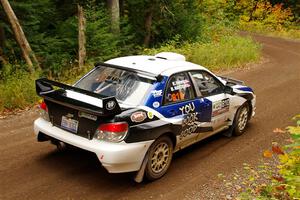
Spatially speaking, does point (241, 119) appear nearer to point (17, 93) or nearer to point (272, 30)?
point (17, 93)

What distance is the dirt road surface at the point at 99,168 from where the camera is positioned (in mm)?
5730

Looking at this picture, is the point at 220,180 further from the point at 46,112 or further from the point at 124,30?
the point at 124,30

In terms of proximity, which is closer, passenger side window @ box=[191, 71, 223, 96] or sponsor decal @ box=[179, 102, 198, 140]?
sponsor decal @ box=[179, 102, 198, 140]

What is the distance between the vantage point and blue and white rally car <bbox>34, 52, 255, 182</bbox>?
18.0 ft

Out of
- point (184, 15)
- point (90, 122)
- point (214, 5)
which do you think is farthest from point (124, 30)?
point (90, 122)

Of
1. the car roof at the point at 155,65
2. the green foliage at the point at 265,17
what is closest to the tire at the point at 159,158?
the car roof at the point at 155,65

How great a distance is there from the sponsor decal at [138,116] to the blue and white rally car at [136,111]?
0.01 m

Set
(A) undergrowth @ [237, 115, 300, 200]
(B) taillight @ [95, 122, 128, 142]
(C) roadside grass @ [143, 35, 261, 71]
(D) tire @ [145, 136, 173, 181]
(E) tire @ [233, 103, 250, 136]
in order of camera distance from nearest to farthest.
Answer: (A) undergrowth @ [237, 115, 300, 200]
(B) taillight @ [95, 122, 128, 142]
(D) tire @ [145, 136, 173, 181]
(E) tire @ [233, 103, 250, 136]
(C) roadside grass @ [143, 35, 261, 71]

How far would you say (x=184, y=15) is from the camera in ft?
68.1

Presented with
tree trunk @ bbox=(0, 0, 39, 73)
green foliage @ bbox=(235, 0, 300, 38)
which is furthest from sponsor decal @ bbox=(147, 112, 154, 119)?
green foliage @ bbox=(235, 0, 300, 38)

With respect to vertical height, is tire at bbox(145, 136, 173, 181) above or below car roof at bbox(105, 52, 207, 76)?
below

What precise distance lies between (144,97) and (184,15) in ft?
51.0

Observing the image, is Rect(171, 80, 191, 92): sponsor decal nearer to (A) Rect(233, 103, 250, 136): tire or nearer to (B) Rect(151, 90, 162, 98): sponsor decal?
(B) Rect(151, 90, 162, 98): sponsor decal

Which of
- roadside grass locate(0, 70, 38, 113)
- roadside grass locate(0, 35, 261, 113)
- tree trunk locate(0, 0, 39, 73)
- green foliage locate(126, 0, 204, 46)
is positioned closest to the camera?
roadside grass locate(0, 70, 38, 113)
